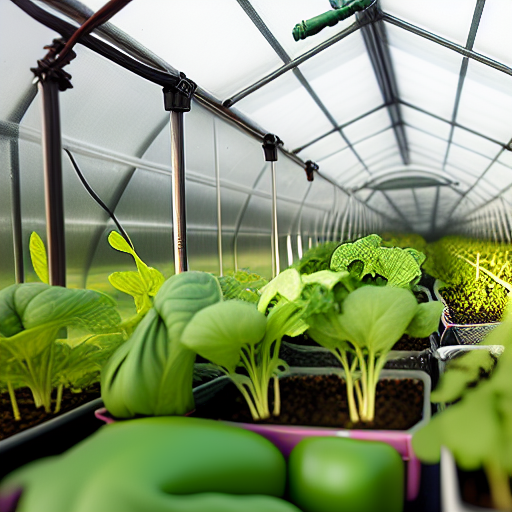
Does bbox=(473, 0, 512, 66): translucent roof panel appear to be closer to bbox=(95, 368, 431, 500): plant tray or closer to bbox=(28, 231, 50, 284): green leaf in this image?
bbox=(95, 368, 431, 500): plant tray

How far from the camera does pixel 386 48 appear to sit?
0.85 m

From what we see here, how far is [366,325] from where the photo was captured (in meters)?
0.36

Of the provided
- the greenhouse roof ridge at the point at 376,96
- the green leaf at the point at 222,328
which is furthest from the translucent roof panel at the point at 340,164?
the green leaf at the point at 222,328

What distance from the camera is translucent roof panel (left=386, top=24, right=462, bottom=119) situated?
85cm

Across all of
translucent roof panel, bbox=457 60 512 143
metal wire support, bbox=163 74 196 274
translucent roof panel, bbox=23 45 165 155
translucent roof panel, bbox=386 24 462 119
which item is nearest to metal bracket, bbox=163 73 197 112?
metal wire support, bbox=163 74 196 274

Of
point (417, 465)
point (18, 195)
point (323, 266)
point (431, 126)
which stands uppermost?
point (431, 126)

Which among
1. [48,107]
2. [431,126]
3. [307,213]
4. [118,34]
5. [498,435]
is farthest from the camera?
[307,213]

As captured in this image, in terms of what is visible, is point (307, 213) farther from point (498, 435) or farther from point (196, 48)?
point (498, 435)

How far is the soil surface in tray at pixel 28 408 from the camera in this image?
0.40 m

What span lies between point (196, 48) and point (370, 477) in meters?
0.67

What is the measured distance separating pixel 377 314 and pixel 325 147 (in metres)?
0.87

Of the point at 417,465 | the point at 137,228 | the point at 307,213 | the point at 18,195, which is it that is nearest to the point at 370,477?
the point at 417,465

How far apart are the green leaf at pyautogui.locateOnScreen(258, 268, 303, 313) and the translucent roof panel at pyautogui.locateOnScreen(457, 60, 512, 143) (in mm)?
684

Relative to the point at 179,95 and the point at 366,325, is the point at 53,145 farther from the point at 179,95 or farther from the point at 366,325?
the point at 366,325
